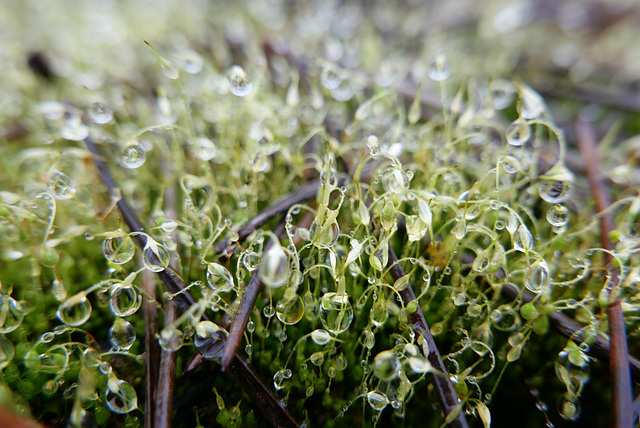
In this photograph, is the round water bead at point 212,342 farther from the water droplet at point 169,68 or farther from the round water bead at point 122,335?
the water droplet at point 169,68

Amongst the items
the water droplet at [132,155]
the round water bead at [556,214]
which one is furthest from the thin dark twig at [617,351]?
the water droplet at [132,155]

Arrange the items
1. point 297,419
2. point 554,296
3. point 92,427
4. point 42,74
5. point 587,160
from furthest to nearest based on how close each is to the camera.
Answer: point 42,74, point 587,160, point 554,296, point 297,419, point 92,427

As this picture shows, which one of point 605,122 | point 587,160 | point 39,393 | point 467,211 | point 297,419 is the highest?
point 605,122

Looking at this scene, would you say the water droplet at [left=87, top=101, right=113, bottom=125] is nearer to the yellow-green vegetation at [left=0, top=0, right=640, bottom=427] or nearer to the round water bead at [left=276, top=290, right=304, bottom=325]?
the yellow-green vegetation at [left=0, top=0, right=640, bottom=427]

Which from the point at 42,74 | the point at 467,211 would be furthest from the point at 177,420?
the point at 42,74

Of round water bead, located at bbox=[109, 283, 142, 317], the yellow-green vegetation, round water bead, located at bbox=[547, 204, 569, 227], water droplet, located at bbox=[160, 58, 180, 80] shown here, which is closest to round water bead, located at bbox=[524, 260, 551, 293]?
the yellow-green vegetation

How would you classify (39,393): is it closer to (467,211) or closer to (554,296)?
(467,211)

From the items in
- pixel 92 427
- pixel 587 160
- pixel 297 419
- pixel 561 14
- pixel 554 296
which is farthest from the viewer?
pixel 561 14
